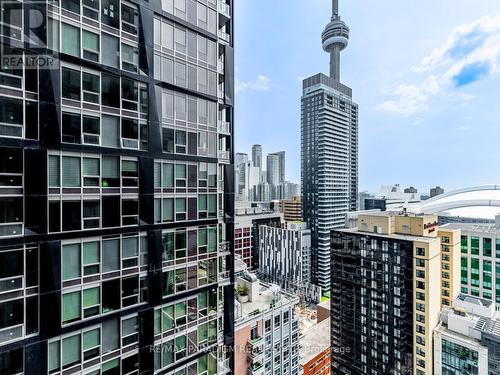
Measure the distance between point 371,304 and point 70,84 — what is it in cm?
4144

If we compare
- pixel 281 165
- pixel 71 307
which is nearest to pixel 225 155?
pixel 71 307

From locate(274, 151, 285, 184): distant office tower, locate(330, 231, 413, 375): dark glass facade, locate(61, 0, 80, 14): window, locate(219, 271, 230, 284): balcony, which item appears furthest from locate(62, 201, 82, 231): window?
locate(274, 151, 285, 184): distant office tower

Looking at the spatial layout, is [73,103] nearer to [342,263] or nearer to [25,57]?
[25,57]

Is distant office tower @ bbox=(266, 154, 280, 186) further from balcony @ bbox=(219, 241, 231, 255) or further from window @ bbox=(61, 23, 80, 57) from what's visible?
window @ bbox=(61, 23, 80, 57)

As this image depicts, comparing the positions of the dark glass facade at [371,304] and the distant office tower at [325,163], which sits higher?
the distant office tower at [325,163]

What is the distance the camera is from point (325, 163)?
8512 centimetres

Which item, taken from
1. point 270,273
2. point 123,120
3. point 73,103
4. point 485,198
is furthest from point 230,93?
point 485,198

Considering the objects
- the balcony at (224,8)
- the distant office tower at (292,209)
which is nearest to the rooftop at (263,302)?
the balcony at (224,8)

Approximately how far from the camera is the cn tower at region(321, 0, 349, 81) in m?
137

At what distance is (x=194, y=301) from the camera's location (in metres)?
12.6

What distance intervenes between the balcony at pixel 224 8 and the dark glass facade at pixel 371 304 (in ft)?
110

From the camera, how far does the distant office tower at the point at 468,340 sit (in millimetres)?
25672

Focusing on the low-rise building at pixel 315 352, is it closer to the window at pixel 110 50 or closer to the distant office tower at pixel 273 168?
the window at pixel 110 50

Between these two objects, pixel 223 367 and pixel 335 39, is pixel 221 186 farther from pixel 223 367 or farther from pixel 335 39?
pixel 335 39
